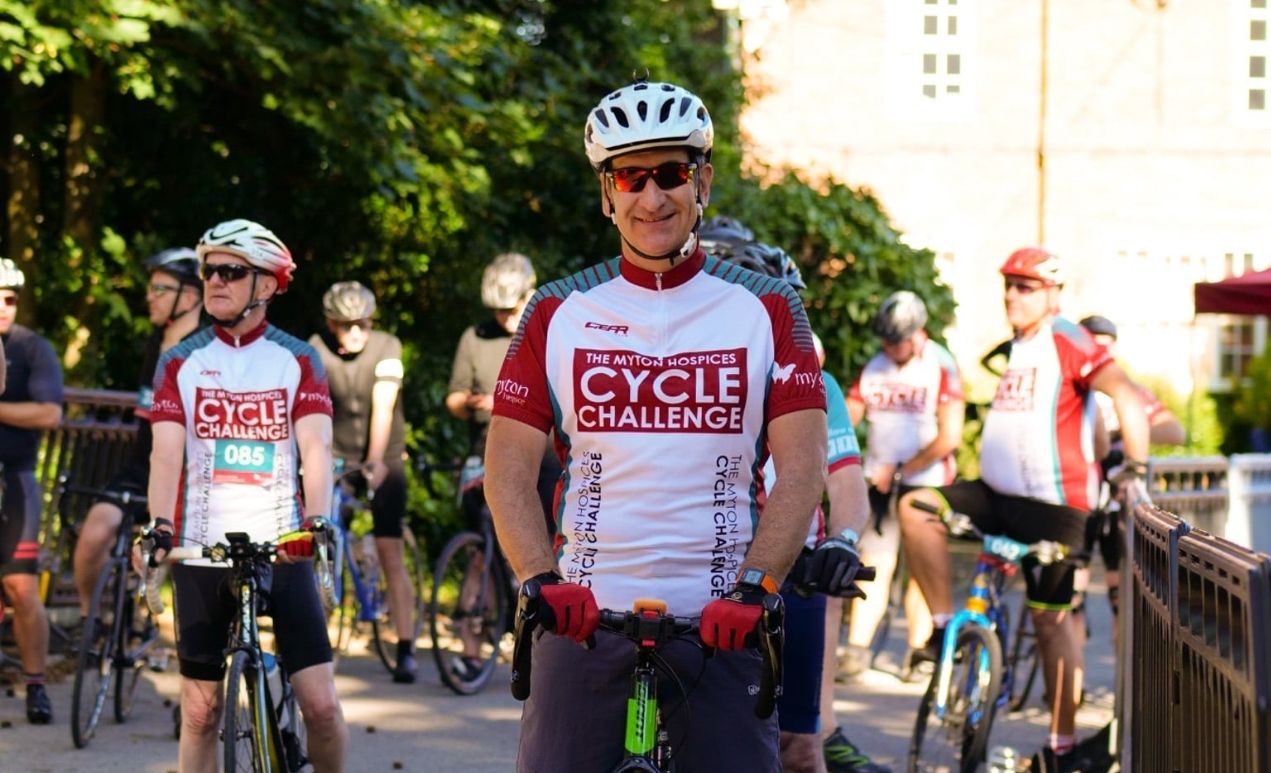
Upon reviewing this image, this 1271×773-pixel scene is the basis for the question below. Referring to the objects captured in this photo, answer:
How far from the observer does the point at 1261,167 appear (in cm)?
2923

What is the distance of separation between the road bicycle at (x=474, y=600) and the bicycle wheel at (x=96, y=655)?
1.79 metres

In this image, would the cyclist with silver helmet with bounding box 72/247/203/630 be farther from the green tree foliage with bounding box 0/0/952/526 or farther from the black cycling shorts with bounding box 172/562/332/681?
the black cycling shorts with bounding box 172/562/332/681

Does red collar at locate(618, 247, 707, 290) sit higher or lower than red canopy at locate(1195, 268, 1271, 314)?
lower

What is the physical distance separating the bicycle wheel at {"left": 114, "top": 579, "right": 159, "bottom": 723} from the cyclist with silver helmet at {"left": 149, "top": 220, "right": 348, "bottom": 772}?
3093 millimetres

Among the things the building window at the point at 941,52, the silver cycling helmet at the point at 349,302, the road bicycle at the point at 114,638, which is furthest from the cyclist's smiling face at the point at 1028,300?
the building window at the point at 941,52

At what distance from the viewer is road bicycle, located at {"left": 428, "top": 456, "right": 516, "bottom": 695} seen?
10367mm

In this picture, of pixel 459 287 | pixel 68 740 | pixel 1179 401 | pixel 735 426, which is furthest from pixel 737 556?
pixel 1179 401

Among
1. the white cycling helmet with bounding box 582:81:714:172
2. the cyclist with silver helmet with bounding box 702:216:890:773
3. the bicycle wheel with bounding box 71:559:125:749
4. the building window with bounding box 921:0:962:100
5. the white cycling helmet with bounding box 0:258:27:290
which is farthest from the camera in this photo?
the building window with bounding box 921:0:962:100

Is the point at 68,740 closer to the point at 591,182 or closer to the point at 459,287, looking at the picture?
the point at 459,287

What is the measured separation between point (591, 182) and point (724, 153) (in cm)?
133

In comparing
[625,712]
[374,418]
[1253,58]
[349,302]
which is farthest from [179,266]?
[1253,58]

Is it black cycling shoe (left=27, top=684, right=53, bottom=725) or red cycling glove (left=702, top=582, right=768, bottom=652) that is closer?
red cycling glove (left=702, top=582, right=768, bottom=652)

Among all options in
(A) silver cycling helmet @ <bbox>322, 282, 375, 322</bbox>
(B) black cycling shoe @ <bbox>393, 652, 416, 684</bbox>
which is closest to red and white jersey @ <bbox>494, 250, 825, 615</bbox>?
(A) silver cycling helmet @ <bbox>322, 282, 375, 322</bbox>

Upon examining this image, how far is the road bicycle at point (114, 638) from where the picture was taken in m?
8.59
